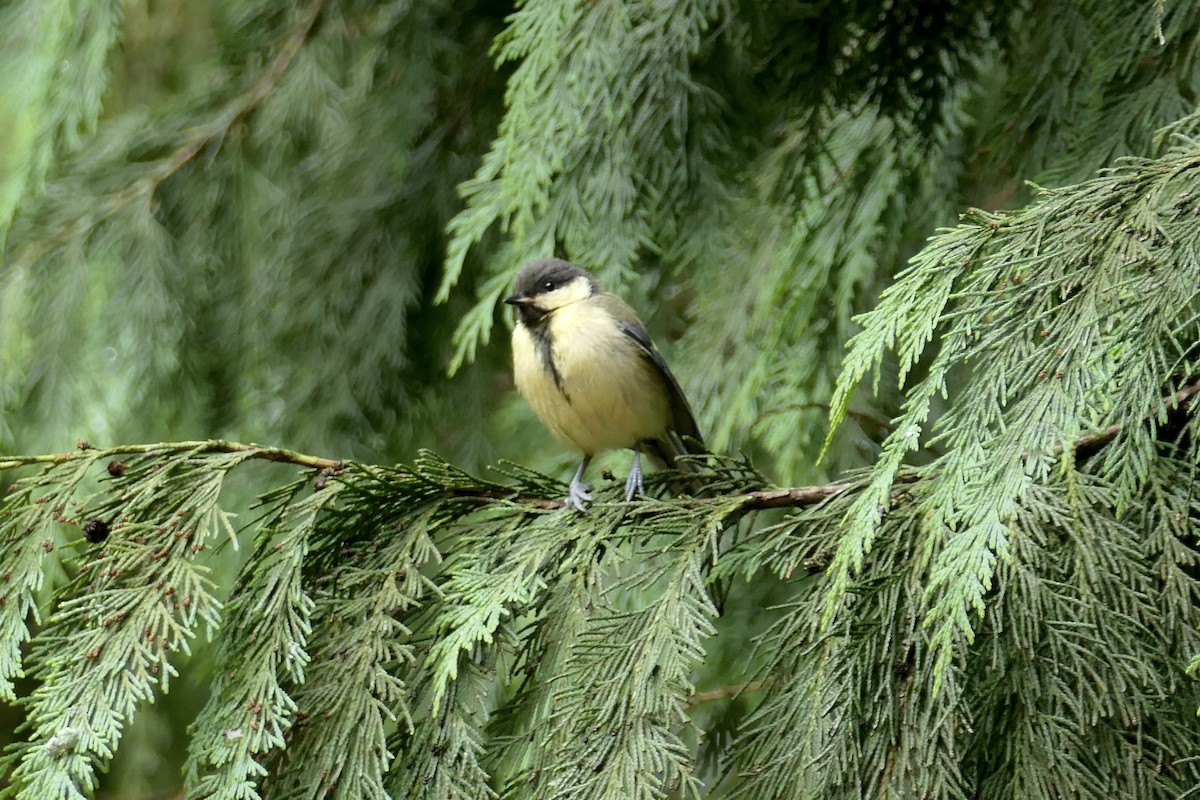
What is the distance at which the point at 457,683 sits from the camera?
1713 millimetres

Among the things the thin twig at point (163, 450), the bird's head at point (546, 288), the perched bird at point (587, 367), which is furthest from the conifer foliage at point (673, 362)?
the bird's head at point (546, 288)

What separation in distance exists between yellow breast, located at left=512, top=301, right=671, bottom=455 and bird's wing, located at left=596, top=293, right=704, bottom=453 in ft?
0.07

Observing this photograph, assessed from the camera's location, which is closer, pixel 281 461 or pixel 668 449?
pixel 281 461

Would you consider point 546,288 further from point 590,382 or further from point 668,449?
point 668,449

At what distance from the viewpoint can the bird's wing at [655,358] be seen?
3.14 meters

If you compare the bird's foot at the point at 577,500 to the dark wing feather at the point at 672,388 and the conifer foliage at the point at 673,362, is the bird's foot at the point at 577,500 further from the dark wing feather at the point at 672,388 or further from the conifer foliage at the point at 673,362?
the dark wing feather at the point at 672,388

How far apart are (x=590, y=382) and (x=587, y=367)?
39mm

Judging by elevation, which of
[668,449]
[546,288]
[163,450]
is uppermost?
[546,288]

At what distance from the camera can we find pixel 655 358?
3.19 m

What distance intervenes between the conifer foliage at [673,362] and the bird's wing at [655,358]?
0.07 m

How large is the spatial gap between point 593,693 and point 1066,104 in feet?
6.05

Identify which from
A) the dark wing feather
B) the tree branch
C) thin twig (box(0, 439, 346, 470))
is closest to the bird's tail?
the dark wing feather

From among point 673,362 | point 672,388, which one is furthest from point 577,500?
point 673,362

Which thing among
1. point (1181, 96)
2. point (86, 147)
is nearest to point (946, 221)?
point (1181, 96)
